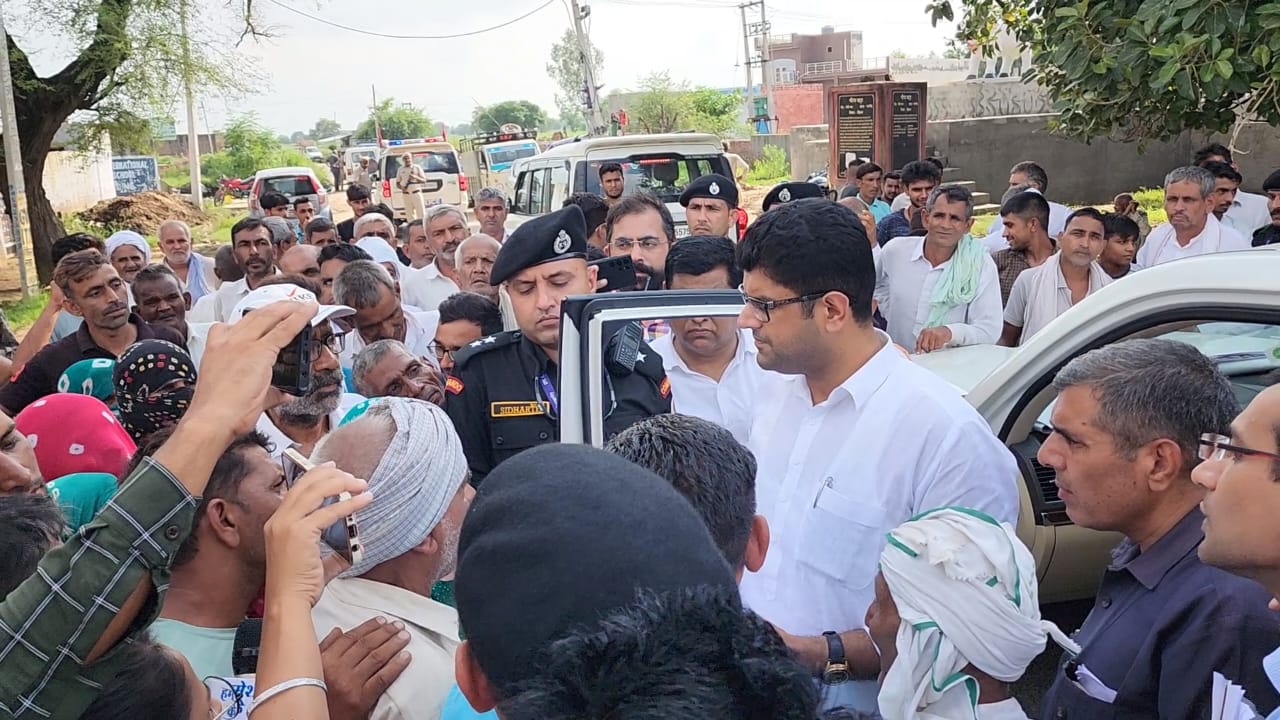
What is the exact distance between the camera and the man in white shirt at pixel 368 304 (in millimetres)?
4266

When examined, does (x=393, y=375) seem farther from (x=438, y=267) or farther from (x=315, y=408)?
(x=438, y=267)

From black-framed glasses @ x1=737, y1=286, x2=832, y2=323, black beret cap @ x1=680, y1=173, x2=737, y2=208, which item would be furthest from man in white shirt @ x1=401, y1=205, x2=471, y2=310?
black-framed glasses @ x1=737, y1=286, x2=832, y2=323

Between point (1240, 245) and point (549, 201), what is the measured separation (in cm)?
639

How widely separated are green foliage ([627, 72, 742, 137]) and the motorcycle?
55.4 ft

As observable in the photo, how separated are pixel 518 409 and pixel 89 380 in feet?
6.76

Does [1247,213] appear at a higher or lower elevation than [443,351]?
higher

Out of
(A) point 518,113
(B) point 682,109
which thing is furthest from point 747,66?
(A) point 518,113

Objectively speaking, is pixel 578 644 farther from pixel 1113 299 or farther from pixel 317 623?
pixel 1113 299

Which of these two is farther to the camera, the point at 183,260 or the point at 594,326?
the point at 183,260

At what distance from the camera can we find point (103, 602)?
1341 mm

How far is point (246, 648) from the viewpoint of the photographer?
1.99m

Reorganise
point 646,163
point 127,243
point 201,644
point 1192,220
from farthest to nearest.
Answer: point 646,163, point 127,243, point 1192,220, point 201,644

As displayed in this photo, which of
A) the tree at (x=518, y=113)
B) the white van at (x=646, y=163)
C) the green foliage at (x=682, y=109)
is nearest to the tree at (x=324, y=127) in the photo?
the tree at (x=518, y=113)

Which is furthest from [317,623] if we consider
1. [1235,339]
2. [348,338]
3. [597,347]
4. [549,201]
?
[549,201]
